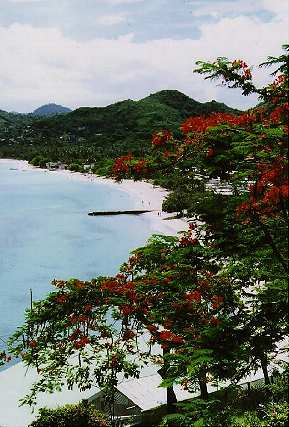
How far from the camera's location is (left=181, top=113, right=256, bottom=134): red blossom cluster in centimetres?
920

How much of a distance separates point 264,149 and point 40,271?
156 feet

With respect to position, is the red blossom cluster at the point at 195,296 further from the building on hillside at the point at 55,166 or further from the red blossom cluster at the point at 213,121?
the building on hillside at the point at 55,166

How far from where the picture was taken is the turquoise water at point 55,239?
4819 centimetres

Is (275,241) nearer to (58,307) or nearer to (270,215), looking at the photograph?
(270,215)

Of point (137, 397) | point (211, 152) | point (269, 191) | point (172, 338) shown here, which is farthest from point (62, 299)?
point (269, 191)

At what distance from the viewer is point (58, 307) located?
14.4m

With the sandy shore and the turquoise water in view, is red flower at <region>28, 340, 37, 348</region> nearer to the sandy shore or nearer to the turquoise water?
the turquoise water

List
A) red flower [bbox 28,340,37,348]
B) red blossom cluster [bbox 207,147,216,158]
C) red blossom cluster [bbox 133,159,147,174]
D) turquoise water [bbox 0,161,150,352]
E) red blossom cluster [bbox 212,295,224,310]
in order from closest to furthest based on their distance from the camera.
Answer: red blossom cluster [bbox 207,147,216,158]
red blossom cluster [bbox 133,159,147,174]
red blossom cluster [bbox 212,295,224,310]
red flower [bbox 28,340,37,348]
turquoise water [bbox 0,161,150,352]

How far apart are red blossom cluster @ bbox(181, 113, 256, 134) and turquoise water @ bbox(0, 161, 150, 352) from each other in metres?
29.1

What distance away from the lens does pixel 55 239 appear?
230 ft

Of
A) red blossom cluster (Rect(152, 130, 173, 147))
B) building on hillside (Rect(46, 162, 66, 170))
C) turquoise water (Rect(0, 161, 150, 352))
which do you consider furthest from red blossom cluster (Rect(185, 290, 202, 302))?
building on hillside (Rect(46, 162, 66, 170))

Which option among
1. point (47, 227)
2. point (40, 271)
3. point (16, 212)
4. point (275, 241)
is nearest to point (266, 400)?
point (275, 241)

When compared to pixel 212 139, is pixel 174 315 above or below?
below

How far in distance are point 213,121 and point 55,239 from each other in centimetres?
6282
